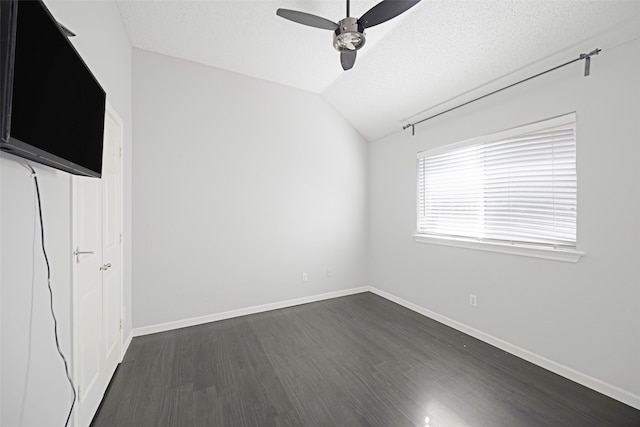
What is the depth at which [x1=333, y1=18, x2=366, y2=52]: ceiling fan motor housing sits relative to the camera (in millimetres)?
1785

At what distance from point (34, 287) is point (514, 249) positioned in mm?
3305

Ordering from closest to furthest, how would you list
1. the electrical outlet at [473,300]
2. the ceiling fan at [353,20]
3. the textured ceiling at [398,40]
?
1. the ceiling fan at [353,20]
2. the textured ceiling at [398,40]
3. the electrical outlet at [473,300]

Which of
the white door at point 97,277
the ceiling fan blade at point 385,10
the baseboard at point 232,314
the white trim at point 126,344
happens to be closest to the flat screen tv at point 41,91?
the white door at point 97,277

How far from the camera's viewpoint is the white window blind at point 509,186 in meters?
2.19

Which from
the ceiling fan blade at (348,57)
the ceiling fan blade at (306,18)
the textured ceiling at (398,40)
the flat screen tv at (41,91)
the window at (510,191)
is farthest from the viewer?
the window at (510,191)

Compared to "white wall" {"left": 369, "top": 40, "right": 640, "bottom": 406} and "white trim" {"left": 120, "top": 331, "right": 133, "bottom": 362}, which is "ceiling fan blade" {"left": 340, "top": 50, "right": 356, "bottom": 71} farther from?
"white trim" {"left": 120, "top": 331, "right": 133, "bottom": 362}

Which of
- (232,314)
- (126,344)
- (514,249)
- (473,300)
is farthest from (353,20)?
(126,344)

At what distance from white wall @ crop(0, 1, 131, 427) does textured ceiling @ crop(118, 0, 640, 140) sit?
1.09 metres

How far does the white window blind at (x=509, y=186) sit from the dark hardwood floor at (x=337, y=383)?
114 centimetres


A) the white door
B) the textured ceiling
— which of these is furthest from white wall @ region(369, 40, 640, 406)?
the white door

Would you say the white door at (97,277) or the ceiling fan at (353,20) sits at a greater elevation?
the ceiling fan at (353,20)

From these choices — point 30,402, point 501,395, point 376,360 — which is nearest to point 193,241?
point 30,402

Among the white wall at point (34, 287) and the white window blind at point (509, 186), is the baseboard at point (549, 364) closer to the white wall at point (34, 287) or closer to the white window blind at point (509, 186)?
the white window blind at point (509, 186)

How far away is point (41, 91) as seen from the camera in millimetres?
876
